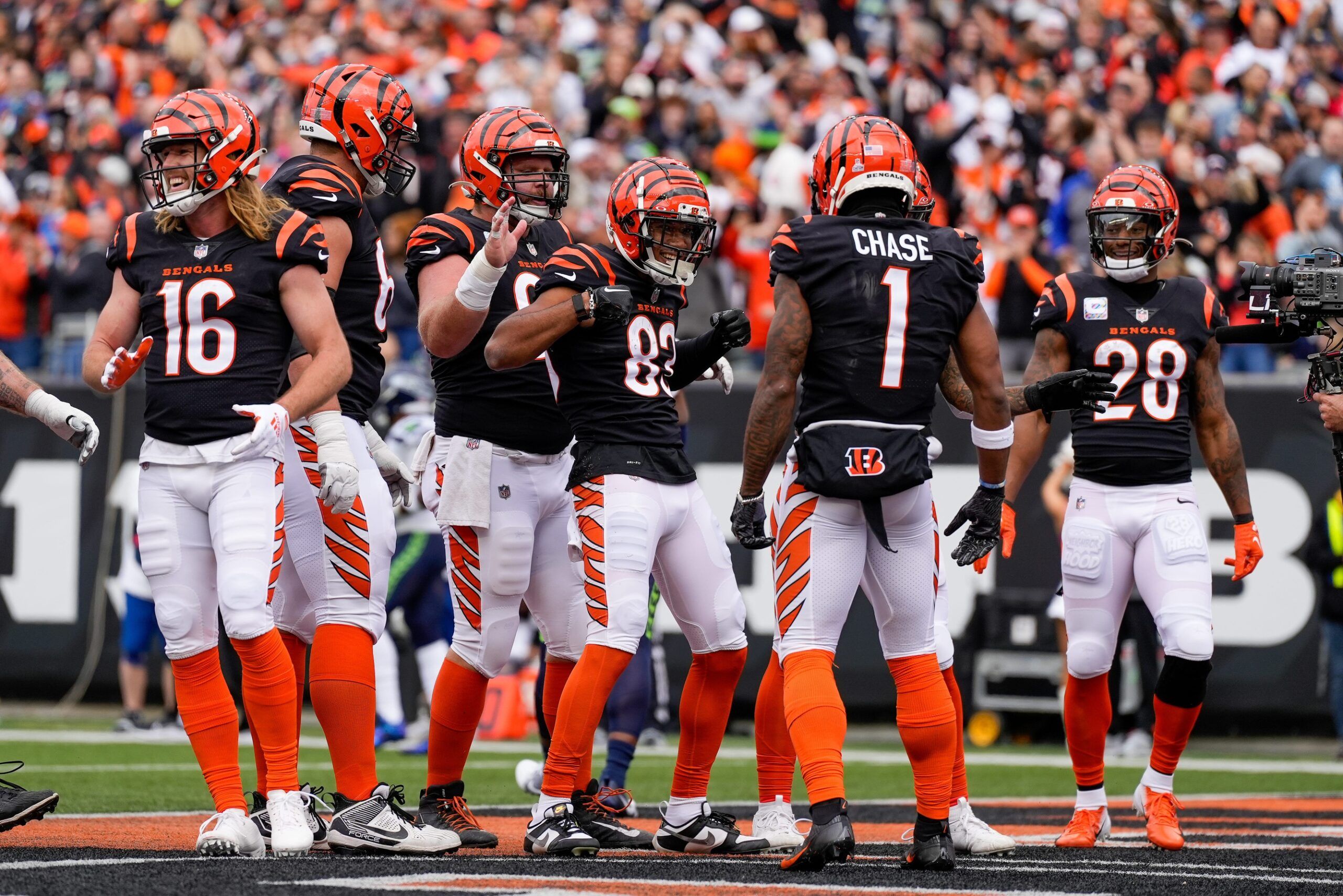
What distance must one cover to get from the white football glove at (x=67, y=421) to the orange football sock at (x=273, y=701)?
708mm

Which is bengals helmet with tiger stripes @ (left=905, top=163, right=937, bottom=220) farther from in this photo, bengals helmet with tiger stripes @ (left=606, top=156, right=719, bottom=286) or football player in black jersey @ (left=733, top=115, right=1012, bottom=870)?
bengals helmet with tiger stripes @ (left=606, top=156, right=719, bottom=286)

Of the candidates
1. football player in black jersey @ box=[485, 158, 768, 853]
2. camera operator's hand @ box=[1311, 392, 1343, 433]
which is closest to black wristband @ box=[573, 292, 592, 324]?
football player in black jersey @ box=[485, 158, 768, 853]

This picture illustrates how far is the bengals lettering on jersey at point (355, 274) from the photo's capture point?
19.0ft

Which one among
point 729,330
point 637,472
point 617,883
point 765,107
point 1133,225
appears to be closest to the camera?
point 617,883

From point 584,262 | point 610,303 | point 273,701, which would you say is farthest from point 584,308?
point 273,701

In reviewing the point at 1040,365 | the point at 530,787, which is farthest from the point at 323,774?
the point at 1040,365

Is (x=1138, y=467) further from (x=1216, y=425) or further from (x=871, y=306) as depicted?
(x=871, y=306)

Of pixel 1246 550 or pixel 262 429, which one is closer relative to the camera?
pixel 262 429

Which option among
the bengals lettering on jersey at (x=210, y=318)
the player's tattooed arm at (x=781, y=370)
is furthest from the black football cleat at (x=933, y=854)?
the bengals lettering on jersey at (x=210, y=318)

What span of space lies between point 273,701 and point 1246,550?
11.6ft

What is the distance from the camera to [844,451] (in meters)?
5.37

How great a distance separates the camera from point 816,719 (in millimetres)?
5277

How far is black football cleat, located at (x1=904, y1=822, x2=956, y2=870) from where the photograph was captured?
17.3 ft

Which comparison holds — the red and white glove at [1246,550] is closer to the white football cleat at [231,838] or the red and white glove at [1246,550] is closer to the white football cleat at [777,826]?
the white football cleat at [777,826]
